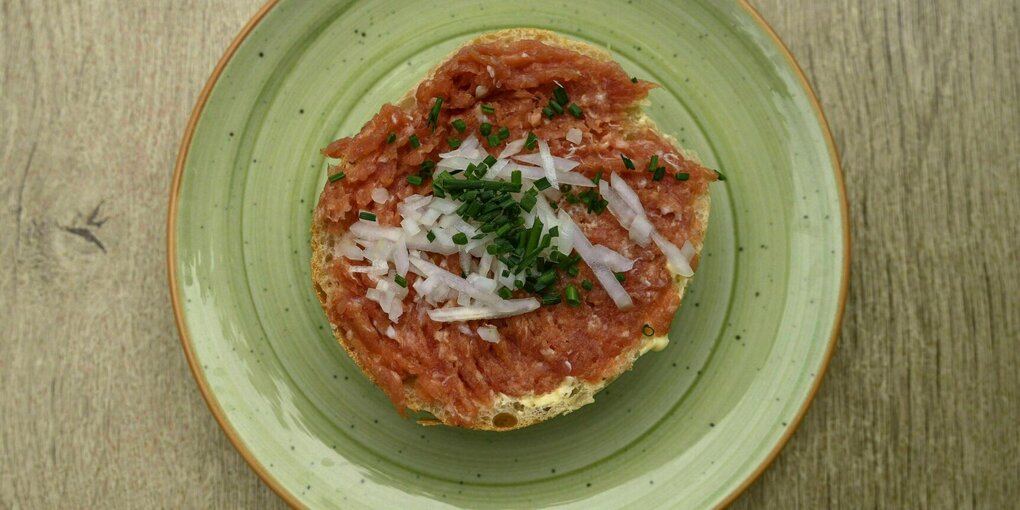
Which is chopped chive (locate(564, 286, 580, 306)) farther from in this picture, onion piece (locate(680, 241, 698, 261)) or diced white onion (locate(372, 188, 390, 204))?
diced white onion (locate(372, 188, 390, 204))

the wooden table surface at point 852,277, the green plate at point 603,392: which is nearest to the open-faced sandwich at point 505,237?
the green plate at point 603,392

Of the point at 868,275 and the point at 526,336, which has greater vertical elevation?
the point at 868,275

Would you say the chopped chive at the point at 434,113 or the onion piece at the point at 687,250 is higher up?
the chopped chive at the point at 434,113

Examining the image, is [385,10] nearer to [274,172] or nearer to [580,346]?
[274,172]

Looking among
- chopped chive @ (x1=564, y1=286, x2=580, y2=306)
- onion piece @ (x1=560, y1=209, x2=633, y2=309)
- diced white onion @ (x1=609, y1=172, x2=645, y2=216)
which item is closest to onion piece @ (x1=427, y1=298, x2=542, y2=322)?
chopped chive @ (x1=564, y1=286, x2=580, y2=306)

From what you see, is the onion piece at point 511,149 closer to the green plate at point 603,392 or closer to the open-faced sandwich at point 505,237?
the open-faced sandwich at point 505,237

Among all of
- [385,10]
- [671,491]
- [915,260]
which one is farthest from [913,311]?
[385,10]

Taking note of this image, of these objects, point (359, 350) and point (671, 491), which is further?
point (671, 491)
